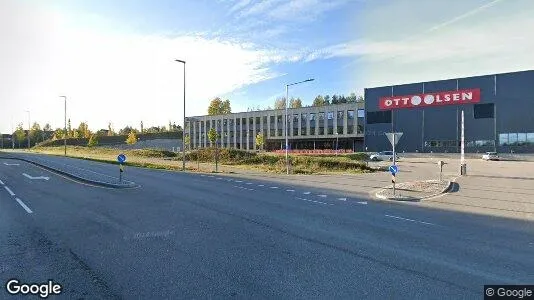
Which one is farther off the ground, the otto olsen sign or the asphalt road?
the otto olsen sign

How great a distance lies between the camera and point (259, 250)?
28.2 feet

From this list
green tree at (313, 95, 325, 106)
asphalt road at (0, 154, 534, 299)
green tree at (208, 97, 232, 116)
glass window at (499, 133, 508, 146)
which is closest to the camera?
asphalt road at (0, 154, 534, 299)

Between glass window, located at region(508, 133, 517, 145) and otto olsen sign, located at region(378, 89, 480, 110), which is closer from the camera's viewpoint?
glass window, located at region(508, 133, 517, 145)

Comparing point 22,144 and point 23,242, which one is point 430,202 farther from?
point 22,144

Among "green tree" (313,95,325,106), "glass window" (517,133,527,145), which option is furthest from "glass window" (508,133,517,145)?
"green tree" (313,95,325,106)

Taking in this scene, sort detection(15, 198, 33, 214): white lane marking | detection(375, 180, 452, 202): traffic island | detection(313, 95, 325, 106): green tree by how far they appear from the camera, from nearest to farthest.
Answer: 1. detection(15, 198, 33, 214): white lane marking
2. detection(375, 180, 452, 202): traffic island
3. detection(313, 95, 325, 106): green tree

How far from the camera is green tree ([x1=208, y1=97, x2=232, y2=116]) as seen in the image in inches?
5512

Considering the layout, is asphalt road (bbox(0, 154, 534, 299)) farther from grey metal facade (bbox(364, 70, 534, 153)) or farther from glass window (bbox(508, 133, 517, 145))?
grey metal facade (bbox(364, 70, 534, 153))

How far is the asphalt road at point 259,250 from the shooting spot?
6.38m

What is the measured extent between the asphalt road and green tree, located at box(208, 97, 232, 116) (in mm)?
125590

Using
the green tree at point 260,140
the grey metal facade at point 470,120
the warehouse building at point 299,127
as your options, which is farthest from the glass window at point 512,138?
the green tree at point 260,140

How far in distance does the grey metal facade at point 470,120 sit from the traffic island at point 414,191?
51.3 metres

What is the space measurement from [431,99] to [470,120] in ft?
25.5

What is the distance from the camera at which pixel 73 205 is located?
49.7ft
